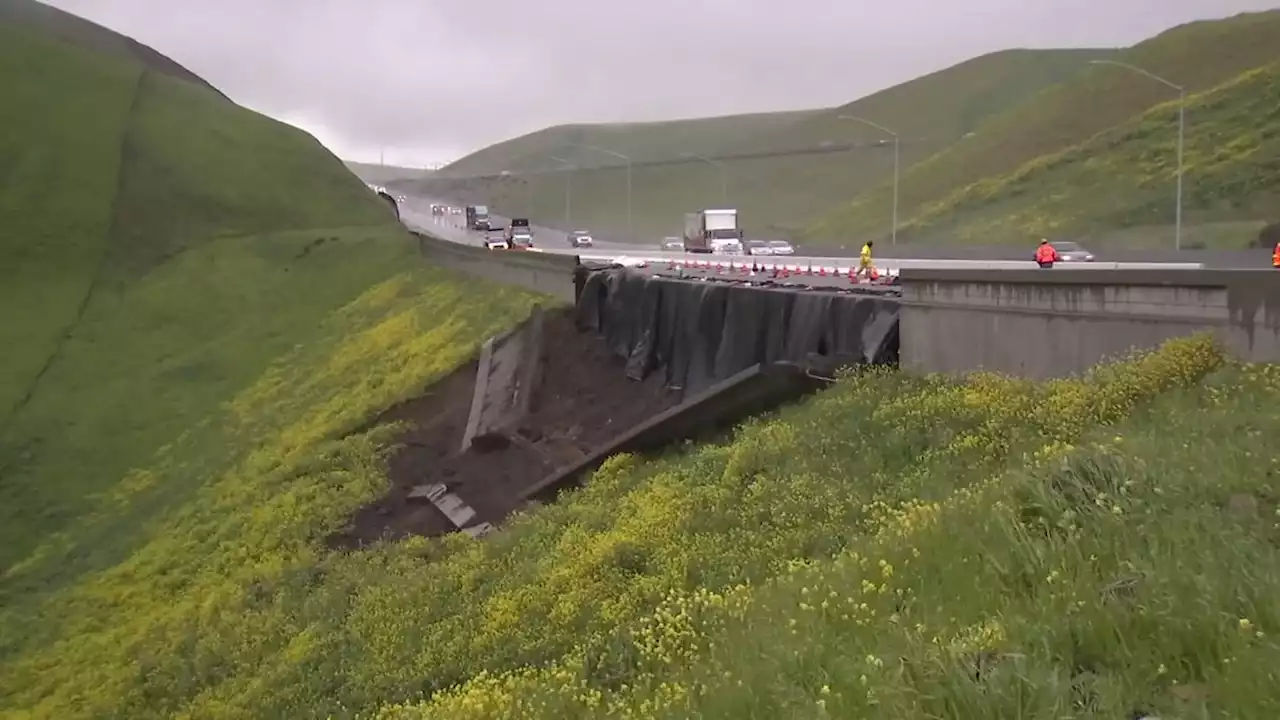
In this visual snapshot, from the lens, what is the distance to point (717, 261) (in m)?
45.9

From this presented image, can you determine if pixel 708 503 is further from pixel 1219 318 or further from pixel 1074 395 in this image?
pixel 1219 318

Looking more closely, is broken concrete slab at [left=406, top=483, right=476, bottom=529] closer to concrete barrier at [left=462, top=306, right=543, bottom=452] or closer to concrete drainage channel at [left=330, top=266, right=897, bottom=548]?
concrete drainage channel at [left=330, top=266, right=897, bottom=548]

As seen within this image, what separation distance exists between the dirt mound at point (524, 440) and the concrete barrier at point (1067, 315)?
5513 millimetres

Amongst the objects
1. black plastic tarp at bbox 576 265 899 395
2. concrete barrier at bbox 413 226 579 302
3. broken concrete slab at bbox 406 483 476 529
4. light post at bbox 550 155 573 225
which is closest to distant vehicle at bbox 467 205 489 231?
light post at bbox 550 155 573 225

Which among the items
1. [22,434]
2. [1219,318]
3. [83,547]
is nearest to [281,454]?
[83,547]

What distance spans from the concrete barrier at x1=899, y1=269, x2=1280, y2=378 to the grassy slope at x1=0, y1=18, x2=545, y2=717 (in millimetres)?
10171

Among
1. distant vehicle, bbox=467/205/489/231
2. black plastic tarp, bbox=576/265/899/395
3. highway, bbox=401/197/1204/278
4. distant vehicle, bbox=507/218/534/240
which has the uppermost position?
distant vehicle, bbox=467/205/489/231

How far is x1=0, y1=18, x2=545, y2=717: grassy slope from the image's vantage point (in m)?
21.4

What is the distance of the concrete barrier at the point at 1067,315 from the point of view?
10.3 meters

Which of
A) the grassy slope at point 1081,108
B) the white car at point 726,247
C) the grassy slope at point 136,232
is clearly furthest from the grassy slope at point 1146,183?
the grassy slope at point 136,232

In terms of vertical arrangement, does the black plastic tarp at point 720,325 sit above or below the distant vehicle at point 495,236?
below

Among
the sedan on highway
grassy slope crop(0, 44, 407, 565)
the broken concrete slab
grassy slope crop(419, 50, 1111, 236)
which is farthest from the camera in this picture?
grassy slope crop(419, 50, 1111, 236)

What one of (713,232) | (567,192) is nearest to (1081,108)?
(713,232)

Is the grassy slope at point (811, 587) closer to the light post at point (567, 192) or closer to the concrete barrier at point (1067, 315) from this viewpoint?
the concrete barrier at point (1067, 315)
